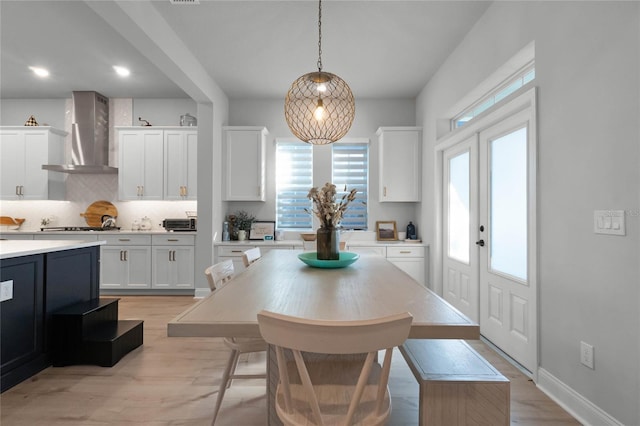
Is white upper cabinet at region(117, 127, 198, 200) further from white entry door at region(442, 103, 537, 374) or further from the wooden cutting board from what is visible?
white entry door at region(442, 103, 537, 374)

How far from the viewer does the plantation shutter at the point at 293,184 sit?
17.5ft

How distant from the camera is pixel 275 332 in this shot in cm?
106

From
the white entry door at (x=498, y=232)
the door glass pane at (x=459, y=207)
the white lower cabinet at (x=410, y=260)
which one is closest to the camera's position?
the white entry door at (x=498, y=232)

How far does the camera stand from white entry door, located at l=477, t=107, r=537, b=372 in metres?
2.46

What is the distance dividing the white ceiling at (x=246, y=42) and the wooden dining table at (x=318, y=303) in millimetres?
2373

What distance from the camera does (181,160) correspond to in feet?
16.7

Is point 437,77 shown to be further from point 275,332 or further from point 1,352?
point 1,352

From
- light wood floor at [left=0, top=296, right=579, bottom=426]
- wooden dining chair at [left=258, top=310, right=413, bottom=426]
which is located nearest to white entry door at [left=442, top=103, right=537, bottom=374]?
light wood floor at [left=0, top=296, right=579, bottom=426]

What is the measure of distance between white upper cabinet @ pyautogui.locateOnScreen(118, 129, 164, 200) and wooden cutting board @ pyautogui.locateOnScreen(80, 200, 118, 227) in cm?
47

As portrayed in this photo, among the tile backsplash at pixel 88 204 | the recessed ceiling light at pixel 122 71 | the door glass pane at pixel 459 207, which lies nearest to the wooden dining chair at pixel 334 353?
the door glass pane at pixel 459 207

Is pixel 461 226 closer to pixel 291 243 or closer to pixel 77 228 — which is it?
pixel 291 243

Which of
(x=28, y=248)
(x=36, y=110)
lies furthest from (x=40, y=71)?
(x=28, y=248)

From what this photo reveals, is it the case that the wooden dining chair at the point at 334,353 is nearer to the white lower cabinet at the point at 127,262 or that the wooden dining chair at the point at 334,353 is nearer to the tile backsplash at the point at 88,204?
the white lower cabinet at the point at 127,262

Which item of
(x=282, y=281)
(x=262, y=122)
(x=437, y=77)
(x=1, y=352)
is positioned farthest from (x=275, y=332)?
(x=262, y=122)
